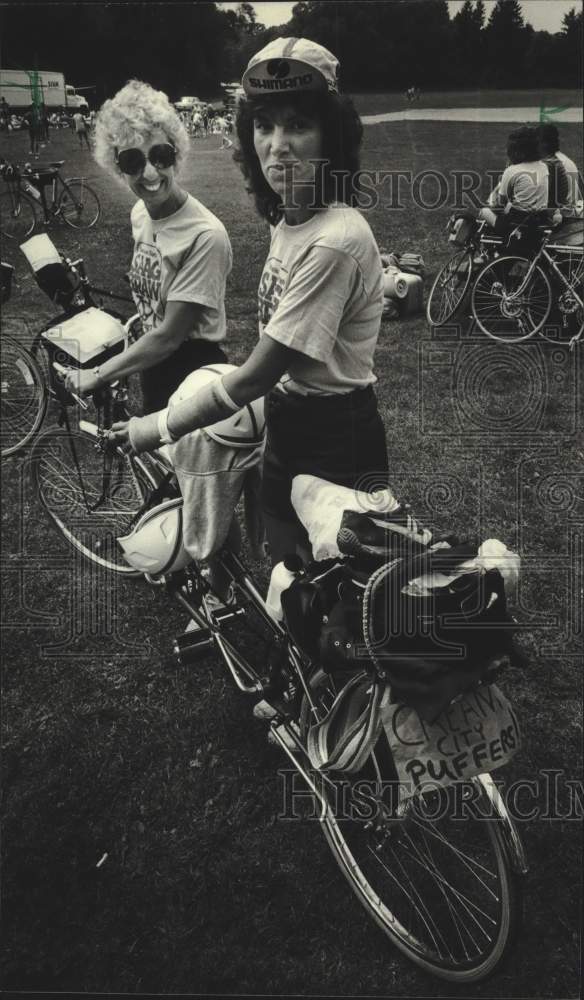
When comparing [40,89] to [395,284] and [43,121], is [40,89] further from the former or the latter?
[395,284]

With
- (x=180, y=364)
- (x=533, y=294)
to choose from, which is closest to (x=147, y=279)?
(x=180, y=364)

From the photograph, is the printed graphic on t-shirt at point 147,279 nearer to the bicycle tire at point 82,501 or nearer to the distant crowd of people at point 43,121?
the distant crowd of people at point 43,121

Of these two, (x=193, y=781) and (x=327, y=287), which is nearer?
(x=327, y=287)

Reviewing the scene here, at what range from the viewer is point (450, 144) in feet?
7.49

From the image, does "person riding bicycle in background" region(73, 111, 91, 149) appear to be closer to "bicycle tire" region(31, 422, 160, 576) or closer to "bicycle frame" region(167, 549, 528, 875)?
"bicycle tire" region(31, 422, 160, 576)

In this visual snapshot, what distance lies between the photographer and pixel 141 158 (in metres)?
2.41

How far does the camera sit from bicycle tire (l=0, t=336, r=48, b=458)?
475cm

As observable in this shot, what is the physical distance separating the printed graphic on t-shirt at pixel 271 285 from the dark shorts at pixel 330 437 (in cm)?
23

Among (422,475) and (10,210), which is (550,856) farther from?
(10,210)

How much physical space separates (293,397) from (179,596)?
3.72ft

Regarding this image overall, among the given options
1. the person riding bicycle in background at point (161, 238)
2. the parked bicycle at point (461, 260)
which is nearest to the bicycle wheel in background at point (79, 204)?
the person riding bicycle in background at point (161, 238)

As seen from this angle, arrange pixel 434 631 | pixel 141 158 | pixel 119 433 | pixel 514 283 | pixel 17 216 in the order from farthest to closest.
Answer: pixel 514 283 < pixel 17 216 < pixel 141 158 < pixel 119 433 < pixel 434 631

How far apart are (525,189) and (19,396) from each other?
419 cm

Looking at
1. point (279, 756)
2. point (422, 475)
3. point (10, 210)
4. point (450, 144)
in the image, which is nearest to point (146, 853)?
point (279, 756)
